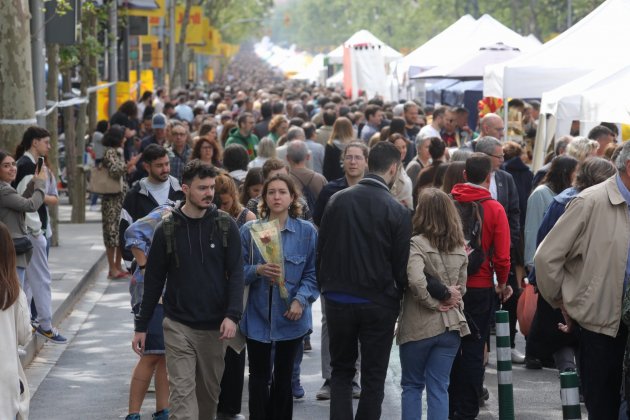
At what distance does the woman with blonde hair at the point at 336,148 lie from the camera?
1427 cm

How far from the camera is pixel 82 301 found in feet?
45.5

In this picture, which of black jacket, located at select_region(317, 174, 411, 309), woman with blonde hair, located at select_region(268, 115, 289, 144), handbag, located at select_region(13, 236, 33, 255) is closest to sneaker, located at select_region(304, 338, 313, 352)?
handbag, located at select_region(13, 236, 33, 255)

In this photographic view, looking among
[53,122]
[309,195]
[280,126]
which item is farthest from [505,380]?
[53,122]

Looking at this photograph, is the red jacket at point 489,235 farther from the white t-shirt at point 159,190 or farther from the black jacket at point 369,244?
the white t-shirt at point 159,190

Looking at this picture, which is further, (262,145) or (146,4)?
(146,4)

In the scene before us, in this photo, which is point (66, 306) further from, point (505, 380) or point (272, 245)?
point (505, 380)

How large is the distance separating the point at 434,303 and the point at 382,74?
97.2ft

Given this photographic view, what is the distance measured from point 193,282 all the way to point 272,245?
0.84 meters

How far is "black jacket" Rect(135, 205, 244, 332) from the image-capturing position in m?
7.08

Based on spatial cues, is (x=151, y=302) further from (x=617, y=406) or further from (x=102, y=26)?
(x=102, y=26)

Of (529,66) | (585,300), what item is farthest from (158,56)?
(585,300)

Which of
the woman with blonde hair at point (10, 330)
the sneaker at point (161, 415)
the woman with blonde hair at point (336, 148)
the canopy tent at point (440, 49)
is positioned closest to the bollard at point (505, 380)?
the sneaker at point (161, 415)

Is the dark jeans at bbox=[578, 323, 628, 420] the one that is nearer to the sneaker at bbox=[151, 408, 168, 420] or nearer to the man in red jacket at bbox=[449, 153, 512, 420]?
the man in red jacket at bbox=[449, 153, 512, 420]

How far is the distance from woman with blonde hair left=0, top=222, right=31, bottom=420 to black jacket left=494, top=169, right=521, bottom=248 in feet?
15.6
